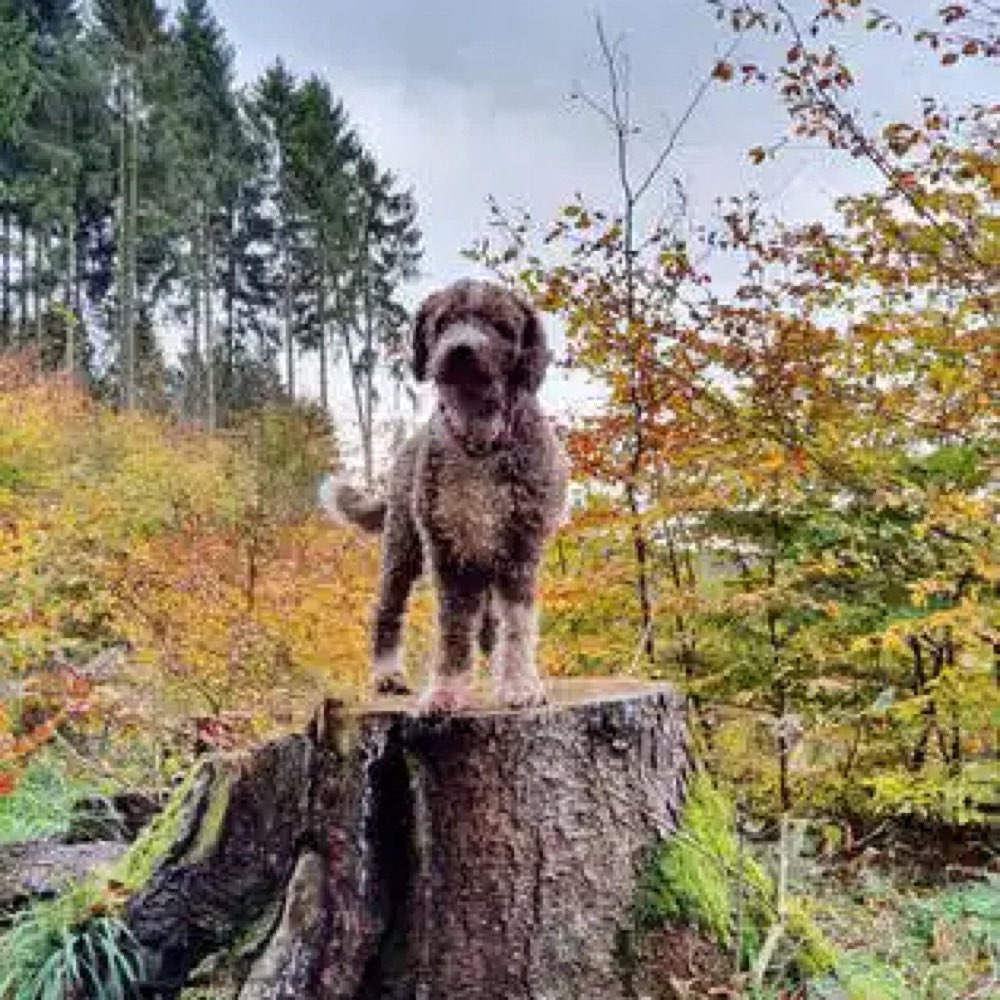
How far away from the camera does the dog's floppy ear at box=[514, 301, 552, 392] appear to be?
9.04 ft

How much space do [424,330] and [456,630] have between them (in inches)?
29.3

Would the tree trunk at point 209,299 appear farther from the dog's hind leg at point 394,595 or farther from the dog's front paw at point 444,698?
the dog's front paw at point 444,698

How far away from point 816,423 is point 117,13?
2327cm

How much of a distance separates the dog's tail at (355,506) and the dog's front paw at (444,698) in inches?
34.0

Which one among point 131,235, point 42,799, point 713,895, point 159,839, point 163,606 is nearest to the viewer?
point 713,895

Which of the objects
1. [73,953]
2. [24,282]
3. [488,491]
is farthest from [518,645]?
[24,282]

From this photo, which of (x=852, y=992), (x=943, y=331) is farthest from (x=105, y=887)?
(x=943, y=331)

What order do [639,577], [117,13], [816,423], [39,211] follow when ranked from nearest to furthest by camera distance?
[816,423], [639,577], [117,13], [39,211]

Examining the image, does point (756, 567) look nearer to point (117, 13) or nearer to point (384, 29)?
point (384, 29)

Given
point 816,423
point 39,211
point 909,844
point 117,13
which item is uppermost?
point 117,13

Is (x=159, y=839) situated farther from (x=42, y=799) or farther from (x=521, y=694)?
(x=42, y=799)

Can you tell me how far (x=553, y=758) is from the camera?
290 centimetres

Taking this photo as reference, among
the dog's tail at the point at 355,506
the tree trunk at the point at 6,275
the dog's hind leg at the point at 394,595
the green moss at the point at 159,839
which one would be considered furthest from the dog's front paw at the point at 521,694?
the tree trunk at the point at 6,275

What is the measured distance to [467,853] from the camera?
2.88 m
